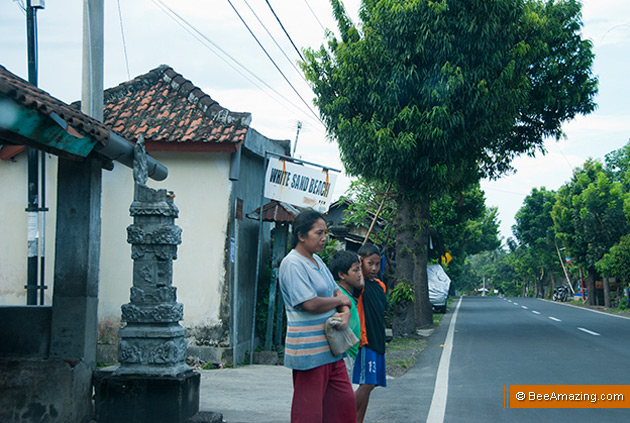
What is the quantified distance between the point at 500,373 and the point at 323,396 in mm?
6283

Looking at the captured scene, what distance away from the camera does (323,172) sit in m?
11.0

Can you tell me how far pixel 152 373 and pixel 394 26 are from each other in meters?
11.0

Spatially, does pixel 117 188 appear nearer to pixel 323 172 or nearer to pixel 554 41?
pixel 323 172

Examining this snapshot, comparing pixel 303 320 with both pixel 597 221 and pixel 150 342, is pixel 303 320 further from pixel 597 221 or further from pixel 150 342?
pixel 597 221

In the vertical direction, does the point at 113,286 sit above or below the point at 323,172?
below

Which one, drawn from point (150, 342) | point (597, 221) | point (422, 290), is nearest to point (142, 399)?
point (150, 342)

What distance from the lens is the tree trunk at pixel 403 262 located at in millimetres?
16422

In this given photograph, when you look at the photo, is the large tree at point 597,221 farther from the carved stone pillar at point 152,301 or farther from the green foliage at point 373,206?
the carved stone pillar at point 152,301

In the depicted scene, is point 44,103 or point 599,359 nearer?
point 44,103

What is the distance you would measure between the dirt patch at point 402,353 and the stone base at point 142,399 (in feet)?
17.1

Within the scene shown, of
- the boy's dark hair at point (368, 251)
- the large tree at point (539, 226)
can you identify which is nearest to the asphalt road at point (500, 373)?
the boy's dark hair at point (368, 251)

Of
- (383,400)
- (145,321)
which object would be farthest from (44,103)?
(383,400)

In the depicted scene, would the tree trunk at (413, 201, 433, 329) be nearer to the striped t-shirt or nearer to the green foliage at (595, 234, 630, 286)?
the striped t-shirt

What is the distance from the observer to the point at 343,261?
5176mm
